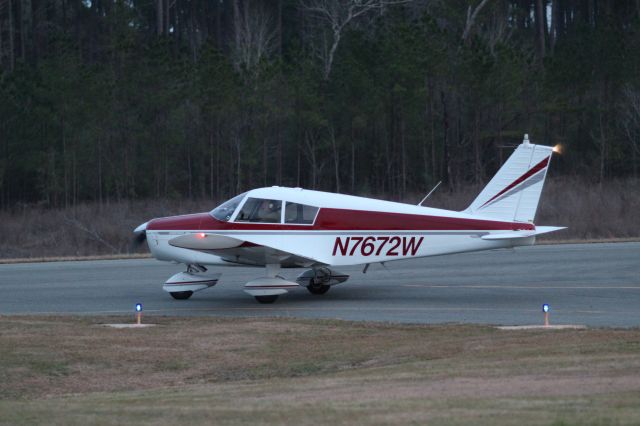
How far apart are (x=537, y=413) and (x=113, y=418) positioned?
143 inches

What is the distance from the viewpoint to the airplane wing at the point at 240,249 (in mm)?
18594

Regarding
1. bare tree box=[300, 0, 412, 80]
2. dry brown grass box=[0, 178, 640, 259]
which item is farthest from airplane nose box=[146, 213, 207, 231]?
bare tree box=[300, 0, 412, 80]

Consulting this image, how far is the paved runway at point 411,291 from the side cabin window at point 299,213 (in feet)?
5.18

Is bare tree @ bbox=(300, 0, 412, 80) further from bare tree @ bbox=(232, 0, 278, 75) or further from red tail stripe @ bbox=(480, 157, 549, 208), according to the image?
red tail stripe @ bbox=(480, 157, 549, 208)

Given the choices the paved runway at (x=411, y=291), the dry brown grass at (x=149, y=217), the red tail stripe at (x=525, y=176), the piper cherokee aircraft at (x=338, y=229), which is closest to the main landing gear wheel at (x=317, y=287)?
the paved runway at (x=411, y=291)

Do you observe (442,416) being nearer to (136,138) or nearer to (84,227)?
(84,227)

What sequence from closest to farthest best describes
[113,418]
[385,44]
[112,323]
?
[113,418]
[112,323]
[385,44]

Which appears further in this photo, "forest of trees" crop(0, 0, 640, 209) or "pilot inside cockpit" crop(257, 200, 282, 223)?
"forest of trees" crop(0, 0, 640, 209)

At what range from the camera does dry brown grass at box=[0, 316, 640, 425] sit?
867 centimetres

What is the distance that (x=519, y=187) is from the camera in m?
18.5

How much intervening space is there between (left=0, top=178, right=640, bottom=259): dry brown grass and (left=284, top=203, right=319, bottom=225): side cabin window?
15809 mm

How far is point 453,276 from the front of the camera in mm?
22750

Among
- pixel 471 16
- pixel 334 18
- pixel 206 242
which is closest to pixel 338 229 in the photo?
pixel 206 242

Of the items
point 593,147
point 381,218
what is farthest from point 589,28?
point 381,218
